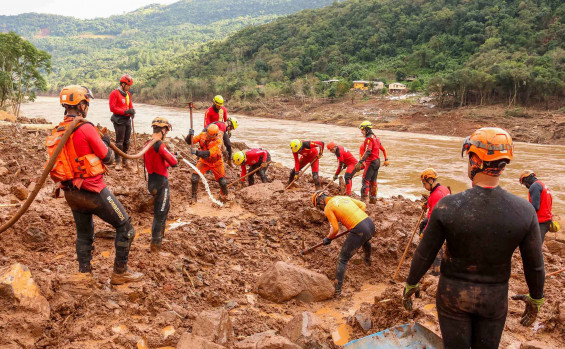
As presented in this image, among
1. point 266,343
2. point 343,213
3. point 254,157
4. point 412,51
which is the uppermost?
point 412,51

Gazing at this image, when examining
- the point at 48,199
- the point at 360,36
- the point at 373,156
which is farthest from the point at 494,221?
the point at 360,36

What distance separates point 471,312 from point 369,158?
22.4 ft

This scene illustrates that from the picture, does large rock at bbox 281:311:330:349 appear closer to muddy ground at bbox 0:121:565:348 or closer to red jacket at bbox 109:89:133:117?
muddy ground at bbox 0:121:565:348

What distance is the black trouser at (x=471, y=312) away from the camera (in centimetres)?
210

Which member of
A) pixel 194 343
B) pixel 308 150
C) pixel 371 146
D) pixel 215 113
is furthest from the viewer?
pixel 308 150

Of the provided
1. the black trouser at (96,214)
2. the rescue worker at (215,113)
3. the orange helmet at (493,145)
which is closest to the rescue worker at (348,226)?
the black trouser at (96,214)

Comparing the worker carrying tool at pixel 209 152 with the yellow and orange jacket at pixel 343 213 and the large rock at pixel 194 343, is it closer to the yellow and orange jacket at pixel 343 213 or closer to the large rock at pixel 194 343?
the yellow and orange jacket at pixel 343 213

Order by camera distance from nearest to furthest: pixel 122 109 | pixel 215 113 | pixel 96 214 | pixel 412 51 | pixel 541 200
A: pixel 96 214
pixel 541 200
pixel 122 109
pixel 215 113
pixel 412 51

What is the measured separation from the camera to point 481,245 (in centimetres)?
202

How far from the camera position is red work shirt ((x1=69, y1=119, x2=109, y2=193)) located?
3.18 m

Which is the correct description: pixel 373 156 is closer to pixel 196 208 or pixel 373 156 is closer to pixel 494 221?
pixel 196 208

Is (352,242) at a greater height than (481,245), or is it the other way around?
(481,245)

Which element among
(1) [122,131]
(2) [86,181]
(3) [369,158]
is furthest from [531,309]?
(1) [122,131]

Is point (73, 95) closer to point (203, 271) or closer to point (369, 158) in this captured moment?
point (203, 271)
